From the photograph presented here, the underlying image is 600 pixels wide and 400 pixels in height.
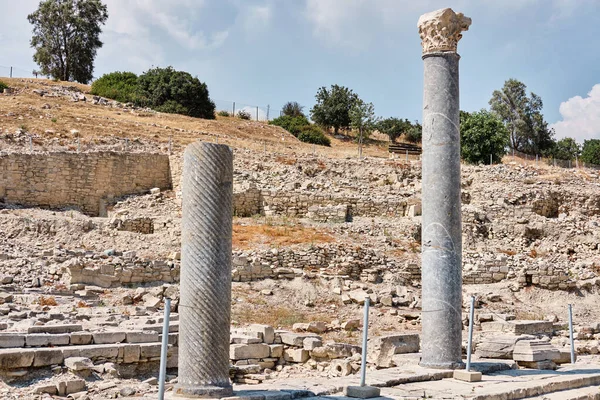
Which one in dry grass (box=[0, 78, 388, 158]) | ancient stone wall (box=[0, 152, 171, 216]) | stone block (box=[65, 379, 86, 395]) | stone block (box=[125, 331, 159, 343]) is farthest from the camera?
dry grass (box=[0, 78, 388, 158])

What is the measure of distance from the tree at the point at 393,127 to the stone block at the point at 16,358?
51294 mm

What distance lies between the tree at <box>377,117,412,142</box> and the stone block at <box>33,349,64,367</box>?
51.0 m

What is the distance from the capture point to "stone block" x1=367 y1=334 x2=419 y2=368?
1170 cm

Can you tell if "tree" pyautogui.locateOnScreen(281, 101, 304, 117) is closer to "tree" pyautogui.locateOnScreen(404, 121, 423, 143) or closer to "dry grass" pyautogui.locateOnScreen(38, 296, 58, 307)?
"tree" pyautogui.locateOnScreen(404, 121, 423, 143)

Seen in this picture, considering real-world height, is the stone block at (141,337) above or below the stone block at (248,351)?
above

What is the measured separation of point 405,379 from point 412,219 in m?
19.0

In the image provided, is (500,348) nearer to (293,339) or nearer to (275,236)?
(293,339)

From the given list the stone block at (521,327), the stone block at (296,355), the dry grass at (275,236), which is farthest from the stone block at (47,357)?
the dry grass at (275,236)

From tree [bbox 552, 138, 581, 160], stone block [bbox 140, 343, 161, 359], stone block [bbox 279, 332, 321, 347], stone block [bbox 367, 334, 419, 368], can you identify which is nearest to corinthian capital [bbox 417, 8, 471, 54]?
stone block [bbox 367, 334, 419, 368]

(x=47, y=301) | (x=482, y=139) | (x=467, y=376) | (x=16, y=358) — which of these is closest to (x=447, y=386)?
(x=467, y=376)

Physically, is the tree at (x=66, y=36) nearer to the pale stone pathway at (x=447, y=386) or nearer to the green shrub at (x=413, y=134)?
the green shrub at (x=413, y=134)

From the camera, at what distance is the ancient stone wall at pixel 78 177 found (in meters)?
25.4

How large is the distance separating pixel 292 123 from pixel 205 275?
48.8m

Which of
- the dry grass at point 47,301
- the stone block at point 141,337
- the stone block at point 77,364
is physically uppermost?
the dry grass at point 47,301
